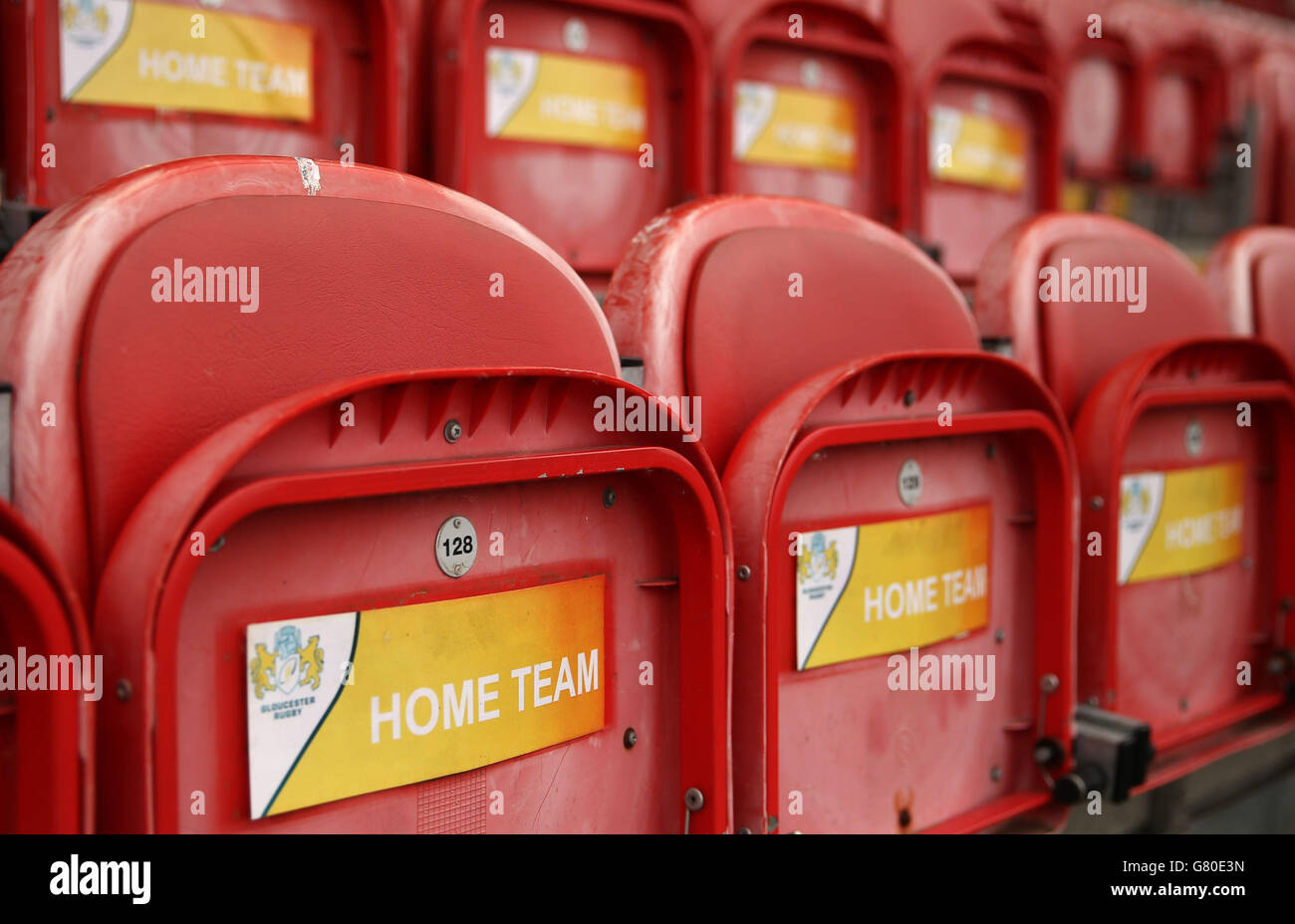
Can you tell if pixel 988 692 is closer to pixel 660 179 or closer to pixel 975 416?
pixel 975 416

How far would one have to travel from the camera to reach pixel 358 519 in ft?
2.37

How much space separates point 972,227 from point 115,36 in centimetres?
155

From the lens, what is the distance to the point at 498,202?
5.13ft

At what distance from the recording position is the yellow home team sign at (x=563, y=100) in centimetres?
157

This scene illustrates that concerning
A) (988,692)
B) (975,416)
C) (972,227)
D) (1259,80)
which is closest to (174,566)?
(975,416)

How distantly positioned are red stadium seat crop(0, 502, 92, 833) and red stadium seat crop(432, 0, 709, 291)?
101 cm

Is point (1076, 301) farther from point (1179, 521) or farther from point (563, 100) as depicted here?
point (563, 100)

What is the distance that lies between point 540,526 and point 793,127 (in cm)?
133

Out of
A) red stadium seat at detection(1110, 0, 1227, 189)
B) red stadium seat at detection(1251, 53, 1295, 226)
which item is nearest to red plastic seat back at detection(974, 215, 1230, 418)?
red stadium seat at detection(1110, 0, 1227, 189)

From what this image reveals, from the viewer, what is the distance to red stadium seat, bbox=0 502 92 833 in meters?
0.58
